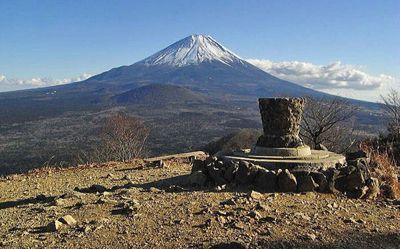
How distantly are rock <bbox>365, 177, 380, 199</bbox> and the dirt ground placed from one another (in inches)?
13.3

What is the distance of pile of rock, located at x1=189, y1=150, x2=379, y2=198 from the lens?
9.08 metres

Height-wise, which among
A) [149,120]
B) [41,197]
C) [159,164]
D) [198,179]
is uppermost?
[198,179]

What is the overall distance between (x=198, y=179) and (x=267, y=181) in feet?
4.37

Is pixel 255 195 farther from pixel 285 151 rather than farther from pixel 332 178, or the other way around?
pixel 285 151

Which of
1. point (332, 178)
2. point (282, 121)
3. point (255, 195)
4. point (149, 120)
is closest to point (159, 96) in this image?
point (149, 120)

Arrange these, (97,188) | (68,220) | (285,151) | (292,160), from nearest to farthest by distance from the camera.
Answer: (68,220)
(97,188)
(292,160)
(285,151)

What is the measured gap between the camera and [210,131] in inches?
3206

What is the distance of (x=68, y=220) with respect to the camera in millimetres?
7188

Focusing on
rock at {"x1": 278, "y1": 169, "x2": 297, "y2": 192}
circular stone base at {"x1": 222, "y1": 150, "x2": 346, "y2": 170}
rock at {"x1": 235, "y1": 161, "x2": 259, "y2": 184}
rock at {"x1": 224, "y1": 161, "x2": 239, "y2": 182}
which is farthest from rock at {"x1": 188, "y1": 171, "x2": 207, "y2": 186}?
rock at {"x1": 278, "y1": 169, "x2": 297, "y2": 192}

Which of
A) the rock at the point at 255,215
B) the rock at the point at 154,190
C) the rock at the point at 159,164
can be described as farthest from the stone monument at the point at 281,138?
the rock at the point at 255,215

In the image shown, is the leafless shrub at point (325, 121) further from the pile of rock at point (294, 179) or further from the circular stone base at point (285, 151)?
the pile of rock at point (294, 179)

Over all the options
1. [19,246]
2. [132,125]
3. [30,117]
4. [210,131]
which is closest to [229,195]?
[19,246]

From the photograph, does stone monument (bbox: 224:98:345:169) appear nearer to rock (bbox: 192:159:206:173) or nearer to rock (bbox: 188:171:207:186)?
rock (bbox: 192:159:206:173)

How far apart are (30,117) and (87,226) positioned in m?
108
